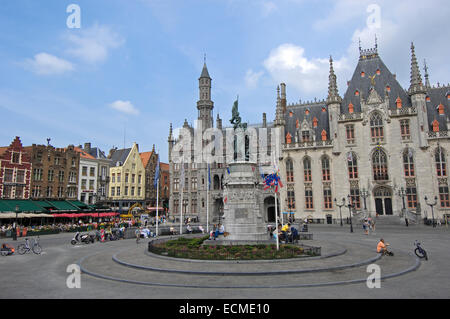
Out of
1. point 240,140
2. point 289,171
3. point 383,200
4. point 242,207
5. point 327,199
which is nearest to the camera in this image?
point 242,207

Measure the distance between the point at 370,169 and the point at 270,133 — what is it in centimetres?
2084

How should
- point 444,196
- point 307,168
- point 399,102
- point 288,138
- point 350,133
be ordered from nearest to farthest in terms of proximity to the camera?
point 444,196, point 399,102, point 350,133, point 307,168, point 288,138

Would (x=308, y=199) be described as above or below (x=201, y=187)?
below

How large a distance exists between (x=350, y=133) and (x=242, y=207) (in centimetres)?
3693

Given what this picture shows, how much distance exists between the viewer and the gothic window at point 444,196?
4531 cm

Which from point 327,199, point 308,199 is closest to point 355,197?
point 327,199

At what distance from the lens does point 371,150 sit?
164ft

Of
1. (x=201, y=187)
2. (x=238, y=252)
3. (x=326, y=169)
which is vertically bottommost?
(x=238, y=252)

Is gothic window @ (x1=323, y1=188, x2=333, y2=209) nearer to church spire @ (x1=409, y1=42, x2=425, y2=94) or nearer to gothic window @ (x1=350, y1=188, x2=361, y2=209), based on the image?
gothic window @ (x1=350, y1=188, x2=361, y2=209)

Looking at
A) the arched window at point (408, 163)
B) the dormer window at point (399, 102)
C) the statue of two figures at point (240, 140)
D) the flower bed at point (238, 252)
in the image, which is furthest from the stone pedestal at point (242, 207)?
the dormer window at point (399, 102)

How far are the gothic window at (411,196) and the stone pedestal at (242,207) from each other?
3604 centimetres

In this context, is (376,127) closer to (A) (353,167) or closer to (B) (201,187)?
(A) (353,167)
